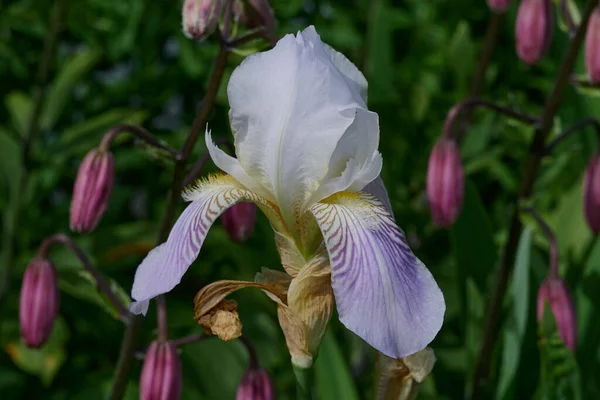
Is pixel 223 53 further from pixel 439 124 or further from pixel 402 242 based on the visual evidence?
pixel 439 124

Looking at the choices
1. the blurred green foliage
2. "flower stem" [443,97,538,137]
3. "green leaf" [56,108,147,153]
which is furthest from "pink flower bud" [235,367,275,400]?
"green leaf" [56,108,147,153]

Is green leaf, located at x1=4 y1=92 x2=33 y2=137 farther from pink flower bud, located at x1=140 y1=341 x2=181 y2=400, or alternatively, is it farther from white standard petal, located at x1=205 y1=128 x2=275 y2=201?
white standard petal, located at x1=205 y1=128 x2=275 y2=201

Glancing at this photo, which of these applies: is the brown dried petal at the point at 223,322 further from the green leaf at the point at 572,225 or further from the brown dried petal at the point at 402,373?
the green leaf at the point at 572,225

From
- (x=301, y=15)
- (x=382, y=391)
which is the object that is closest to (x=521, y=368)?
(x=382, y=391)

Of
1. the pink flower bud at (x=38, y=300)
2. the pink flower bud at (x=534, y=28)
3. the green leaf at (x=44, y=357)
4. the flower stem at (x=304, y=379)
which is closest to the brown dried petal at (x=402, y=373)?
the flower stem at (x=304, y=379)

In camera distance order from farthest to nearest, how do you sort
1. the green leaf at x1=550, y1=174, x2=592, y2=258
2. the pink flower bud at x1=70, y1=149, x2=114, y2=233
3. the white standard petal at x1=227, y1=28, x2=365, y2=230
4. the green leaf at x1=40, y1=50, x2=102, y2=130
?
the green leaf at x1=40, y1=50, x2=102, y2=130
the green leaf at x1=550, y1=174, x2=592, y2=258
the pink flower bud at x1=70, y1=149, x2=114, y2=233
the white standard petal at x1=227, y1=28, x2=365, y2=230

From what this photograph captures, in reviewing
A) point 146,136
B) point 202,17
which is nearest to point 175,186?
point 146,136
